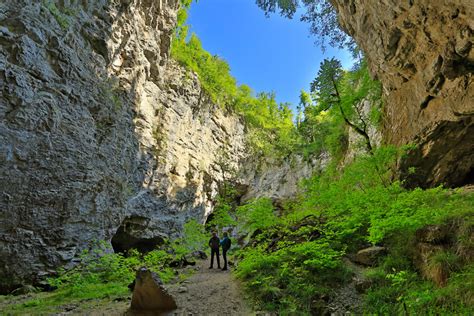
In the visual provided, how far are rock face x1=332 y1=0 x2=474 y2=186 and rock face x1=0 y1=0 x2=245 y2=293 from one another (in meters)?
11.3

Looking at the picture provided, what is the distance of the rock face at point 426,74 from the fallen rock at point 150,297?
28.6 feet

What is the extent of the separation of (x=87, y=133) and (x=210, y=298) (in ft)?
30.1

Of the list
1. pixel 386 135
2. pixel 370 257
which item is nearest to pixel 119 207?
pixel 370 257

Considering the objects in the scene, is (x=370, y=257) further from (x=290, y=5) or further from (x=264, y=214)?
(x=290, y=5)

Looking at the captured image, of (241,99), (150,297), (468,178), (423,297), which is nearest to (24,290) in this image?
(150,297)

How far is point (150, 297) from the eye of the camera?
613 centimetres

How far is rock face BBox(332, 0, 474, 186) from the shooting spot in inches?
324

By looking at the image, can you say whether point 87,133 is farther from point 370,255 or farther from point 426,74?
point 426,74

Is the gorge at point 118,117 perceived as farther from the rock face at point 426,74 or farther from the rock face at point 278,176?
the rock face at point 278,176

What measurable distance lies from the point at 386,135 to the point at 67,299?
43.1 feet

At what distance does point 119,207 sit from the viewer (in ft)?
46.6

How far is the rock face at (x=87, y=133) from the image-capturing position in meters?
10.1

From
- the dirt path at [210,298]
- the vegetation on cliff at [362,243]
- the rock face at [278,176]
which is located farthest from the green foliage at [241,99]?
the dirt path at [210,298]

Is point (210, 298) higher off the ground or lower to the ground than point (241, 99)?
lower
